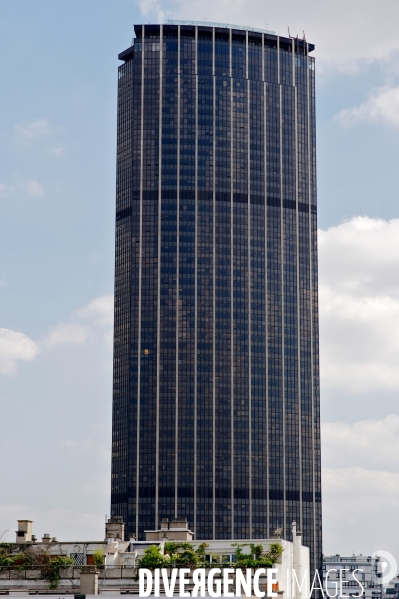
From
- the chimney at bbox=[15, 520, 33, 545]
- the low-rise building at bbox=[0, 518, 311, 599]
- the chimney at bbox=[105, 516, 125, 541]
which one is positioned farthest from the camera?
the chimney at bbox=[105, 516, 125, 541]

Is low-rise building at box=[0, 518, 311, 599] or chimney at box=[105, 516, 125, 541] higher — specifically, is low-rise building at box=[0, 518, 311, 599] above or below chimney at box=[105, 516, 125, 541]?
below

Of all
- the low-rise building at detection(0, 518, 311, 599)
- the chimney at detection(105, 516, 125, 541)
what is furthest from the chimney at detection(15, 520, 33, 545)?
the chimney at detection(105, 516, 125, 541)

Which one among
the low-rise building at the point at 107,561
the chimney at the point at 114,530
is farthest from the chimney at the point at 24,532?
the chimney at the point at 114,530

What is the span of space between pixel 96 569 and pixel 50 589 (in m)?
4.98

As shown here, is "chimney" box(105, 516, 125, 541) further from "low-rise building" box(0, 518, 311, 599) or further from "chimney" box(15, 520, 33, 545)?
"chimney" box(15, 520, 33, 545)

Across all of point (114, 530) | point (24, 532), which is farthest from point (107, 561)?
point (114, 530)

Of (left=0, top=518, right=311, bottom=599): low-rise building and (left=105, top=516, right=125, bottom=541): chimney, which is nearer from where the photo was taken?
(left=0, top=518, right=311, bottom=599): low-rise building

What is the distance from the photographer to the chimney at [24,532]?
145 m

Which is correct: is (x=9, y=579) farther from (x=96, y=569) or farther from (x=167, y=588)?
(x=167, y=588)

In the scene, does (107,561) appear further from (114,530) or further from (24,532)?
(114,530)

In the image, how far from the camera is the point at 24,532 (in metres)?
147

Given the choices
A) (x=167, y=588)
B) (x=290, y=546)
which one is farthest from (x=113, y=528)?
(x=167, y=588)

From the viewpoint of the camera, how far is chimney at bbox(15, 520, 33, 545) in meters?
145

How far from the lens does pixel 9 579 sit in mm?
121188
